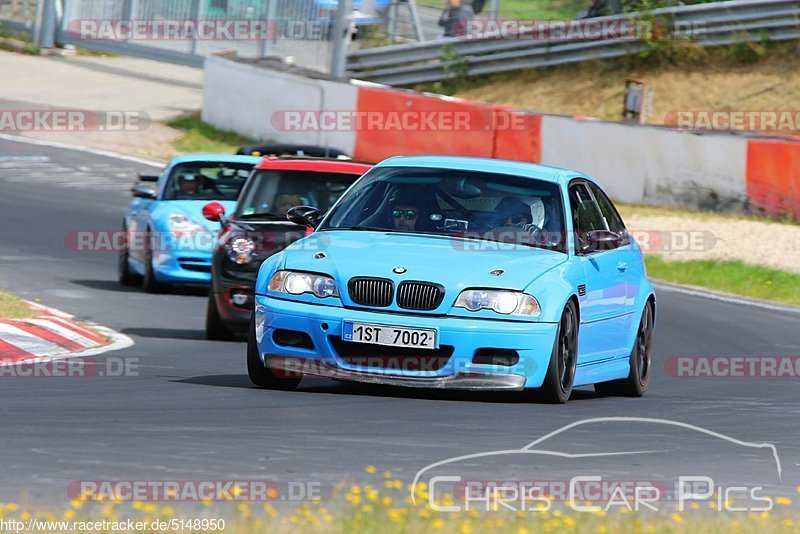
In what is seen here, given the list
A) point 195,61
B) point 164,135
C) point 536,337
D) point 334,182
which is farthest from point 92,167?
point 536,337

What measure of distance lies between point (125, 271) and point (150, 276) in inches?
36.8

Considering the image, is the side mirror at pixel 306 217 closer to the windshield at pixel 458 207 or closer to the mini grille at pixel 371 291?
the windshield at pixel 458 207

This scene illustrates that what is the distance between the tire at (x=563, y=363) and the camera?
876cm

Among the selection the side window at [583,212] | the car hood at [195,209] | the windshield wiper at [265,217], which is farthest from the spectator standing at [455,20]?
the side window at [583,212]

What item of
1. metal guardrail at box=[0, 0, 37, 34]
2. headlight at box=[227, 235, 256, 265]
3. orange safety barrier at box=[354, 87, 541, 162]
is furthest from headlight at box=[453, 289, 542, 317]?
metal guardrail at box=[0, 0, 37, 34]

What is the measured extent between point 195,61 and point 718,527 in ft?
101

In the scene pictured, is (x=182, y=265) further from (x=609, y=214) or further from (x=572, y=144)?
(x=572, y=144)

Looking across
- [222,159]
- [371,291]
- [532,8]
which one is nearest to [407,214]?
[371,291]

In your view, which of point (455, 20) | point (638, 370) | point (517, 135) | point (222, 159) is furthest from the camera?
point (455, 20)

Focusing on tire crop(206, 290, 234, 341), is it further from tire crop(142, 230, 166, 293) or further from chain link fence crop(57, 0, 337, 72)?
chain link fence crop(57, 0, 337, 72)

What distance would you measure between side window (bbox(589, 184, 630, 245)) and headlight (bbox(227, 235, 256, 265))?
343cm

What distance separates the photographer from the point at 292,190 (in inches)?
539

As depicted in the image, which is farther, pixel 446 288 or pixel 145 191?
pixel 145 191

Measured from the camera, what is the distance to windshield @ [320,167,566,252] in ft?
31.0
